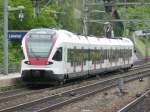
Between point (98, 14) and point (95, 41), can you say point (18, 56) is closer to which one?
point (95, 41)

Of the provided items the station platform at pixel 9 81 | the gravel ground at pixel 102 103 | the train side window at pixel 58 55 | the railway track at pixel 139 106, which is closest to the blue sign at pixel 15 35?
the station platform at pixel 9 81

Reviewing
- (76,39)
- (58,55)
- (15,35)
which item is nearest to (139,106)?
(58,55)

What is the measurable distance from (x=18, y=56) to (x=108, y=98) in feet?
94.3

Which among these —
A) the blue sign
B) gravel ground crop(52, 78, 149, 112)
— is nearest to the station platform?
the blue sign

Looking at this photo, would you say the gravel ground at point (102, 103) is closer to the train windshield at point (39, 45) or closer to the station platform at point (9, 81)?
the train windshield at point (39, 45)

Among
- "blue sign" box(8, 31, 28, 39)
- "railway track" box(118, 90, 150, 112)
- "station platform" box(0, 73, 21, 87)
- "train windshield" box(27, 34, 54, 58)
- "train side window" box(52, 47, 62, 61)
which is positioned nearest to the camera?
"railway track" box(118, 90, 150, 112)

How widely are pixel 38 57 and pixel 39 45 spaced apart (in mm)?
630

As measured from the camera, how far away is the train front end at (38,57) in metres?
30.5

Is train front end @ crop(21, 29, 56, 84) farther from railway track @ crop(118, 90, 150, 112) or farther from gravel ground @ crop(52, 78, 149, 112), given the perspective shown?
railway track @ crop(118, 90, 150, 112)

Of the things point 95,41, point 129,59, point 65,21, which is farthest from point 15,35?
point 65,21

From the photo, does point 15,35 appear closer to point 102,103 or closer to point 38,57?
point 38,57

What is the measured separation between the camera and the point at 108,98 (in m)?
25.0

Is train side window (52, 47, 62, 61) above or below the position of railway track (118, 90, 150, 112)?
above

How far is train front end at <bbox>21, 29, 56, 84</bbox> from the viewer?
30.5 metres
